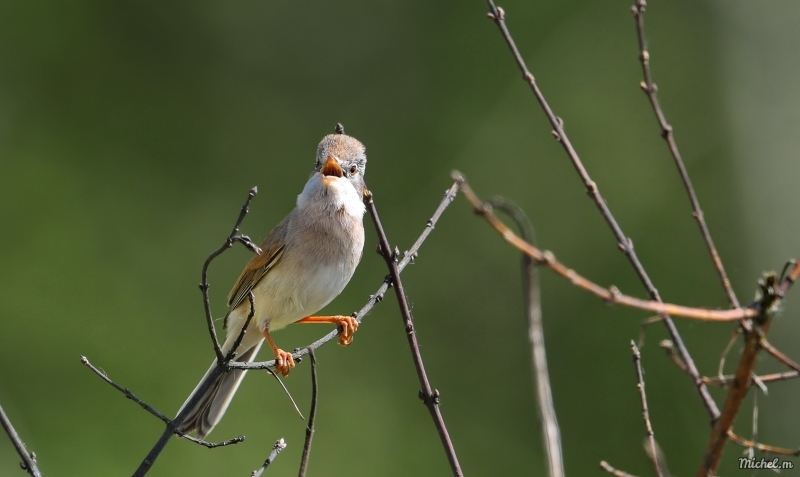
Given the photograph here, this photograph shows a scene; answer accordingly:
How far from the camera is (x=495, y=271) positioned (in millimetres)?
10836

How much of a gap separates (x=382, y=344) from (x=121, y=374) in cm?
280

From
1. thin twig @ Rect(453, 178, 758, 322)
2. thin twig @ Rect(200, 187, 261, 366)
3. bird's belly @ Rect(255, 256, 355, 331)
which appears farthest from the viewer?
bird's belly @ Rect(255, 256, 355, 331)

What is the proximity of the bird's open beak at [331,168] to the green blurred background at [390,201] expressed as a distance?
16.4 ft

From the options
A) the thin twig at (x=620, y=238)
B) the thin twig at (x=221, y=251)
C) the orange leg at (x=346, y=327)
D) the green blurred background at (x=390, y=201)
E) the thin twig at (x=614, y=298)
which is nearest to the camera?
the thin twig at (x=614, y=298)

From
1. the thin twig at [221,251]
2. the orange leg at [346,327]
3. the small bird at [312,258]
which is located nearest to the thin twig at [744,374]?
the thin twig at [221,251]

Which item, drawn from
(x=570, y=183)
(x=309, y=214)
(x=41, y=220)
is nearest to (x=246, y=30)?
(x=41, y=220)

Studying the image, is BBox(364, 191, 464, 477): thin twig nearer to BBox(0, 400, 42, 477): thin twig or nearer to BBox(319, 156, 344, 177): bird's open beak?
BBox(0, 400, 42, 477): thin twig

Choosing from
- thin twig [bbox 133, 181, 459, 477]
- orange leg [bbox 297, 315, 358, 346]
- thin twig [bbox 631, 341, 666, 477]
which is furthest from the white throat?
thin twig [bbox 631, 341, 666, 477]

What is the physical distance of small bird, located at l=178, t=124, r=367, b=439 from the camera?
15.4ft

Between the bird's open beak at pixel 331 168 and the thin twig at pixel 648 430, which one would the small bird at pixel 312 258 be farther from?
the thin twig at pixel 648 430

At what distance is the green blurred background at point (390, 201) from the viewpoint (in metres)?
9.62

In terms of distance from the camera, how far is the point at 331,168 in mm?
4719

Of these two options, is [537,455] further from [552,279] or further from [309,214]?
[309,214]

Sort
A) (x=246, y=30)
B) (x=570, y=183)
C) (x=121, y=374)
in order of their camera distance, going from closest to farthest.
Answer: (x=121, y=374) < (x=570, y=183) < (x=246, y=30)
